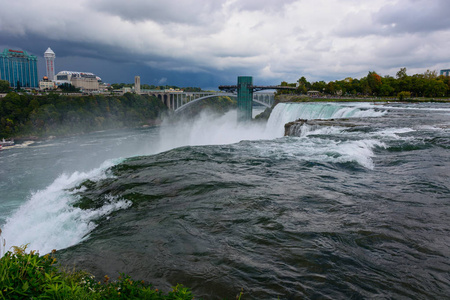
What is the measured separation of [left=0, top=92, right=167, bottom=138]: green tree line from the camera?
49.4 m

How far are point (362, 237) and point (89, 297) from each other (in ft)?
14.1

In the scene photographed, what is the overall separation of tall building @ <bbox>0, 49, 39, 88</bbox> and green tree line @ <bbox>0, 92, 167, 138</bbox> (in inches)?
3668

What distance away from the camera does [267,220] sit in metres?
5.80

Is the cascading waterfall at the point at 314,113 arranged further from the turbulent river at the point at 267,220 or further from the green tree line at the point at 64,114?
the green tree line at the point at 64,114

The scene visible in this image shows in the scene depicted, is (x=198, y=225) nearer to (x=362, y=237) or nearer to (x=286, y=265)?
(x=286, y=265)

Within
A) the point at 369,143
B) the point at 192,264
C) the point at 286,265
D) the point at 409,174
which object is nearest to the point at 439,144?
the point at 369,143

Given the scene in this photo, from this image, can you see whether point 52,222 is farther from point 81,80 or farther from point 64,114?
point 81,80

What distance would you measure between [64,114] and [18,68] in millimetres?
117361

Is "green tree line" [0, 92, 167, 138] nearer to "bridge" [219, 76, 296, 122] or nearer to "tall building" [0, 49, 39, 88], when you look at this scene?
"bridge" [219, 76, 296, 122]

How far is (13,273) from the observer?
103 inches

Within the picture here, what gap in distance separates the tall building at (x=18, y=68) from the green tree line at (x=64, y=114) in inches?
3668

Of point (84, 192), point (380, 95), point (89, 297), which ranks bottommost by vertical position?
point (84, 192)

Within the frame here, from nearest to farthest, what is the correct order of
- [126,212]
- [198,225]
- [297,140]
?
[198,225] → [126,212] → [297,140]

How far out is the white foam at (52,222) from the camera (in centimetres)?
608
